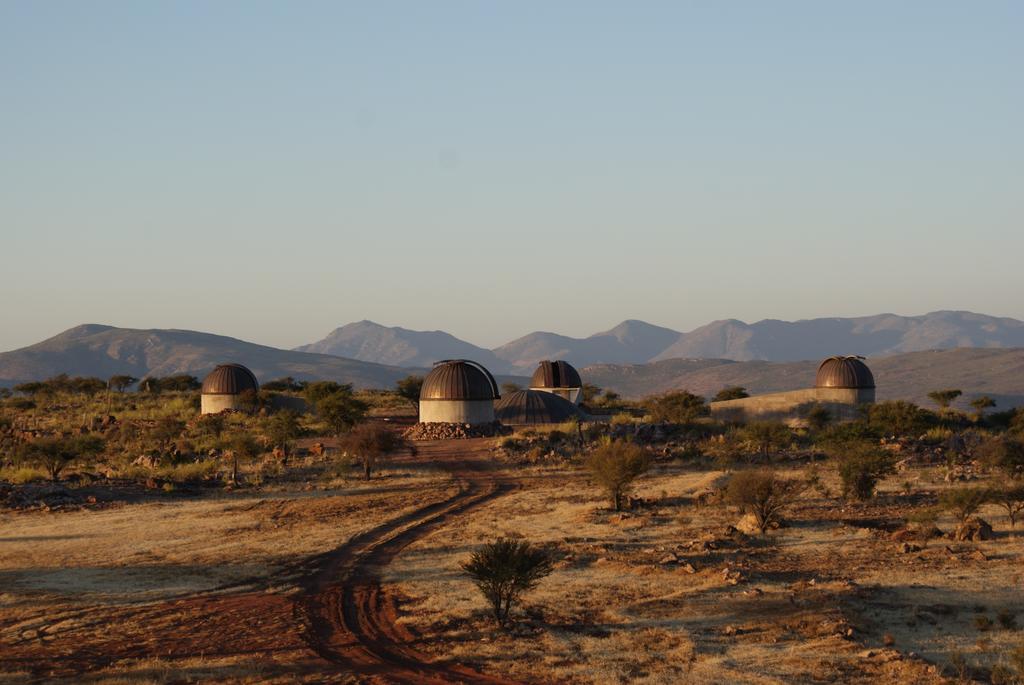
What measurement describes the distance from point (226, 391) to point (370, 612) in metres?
48.5

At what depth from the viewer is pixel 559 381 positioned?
71375 millimetres

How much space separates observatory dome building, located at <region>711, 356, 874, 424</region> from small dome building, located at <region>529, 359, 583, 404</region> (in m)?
10.6

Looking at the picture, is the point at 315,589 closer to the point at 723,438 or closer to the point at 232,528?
the point at 232,528

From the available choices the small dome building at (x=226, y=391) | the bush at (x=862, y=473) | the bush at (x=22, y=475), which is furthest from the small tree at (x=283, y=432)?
the bush at (x=862, y=473)

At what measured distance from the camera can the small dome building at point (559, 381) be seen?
233 feet

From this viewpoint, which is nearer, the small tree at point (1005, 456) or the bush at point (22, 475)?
the small tree at point (1005, 456)

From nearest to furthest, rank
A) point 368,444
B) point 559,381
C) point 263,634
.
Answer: point 263,634 → point 368,444 → point 559,381

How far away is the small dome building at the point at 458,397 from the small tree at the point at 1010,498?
101 feet

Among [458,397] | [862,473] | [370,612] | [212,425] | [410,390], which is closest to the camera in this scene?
[370,612]

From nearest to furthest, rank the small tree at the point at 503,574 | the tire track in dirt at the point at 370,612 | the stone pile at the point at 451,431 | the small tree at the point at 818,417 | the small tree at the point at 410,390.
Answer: the tire track in dirt at the point at 370,612, the small tree at the point at 503,574, the stone pile at the point at 451,431, the small tree at the point at 818,417, the small tree at the point at 410,390

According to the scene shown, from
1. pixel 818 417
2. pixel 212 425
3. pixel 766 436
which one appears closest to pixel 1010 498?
pixel 766 436

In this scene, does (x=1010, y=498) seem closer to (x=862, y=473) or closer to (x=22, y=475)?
(x=862, y=473)

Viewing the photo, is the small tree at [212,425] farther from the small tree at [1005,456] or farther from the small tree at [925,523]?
the small tree at [925,523]

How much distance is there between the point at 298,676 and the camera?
15.4 meters
